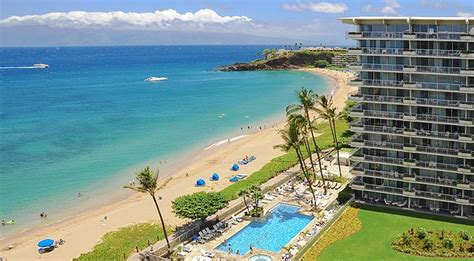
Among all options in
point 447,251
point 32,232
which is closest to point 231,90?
point 32,232

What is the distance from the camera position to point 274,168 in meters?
71.9

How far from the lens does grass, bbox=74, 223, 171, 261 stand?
4850 cm

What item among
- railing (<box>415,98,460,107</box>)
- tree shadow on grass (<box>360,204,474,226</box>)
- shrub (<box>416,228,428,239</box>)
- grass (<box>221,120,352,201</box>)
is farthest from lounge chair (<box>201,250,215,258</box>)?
railing (<box>415,98,460,107</box>)

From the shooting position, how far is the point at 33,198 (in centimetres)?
7075

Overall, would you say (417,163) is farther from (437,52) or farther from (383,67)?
(437,52)

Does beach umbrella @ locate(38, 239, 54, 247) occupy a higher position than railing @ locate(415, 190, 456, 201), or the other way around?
railing @ locate(415, 190, 456, 201)

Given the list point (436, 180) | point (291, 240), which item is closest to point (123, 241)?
point (291, 240)

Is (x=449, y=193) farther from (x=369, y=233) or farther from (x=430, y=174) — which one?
(x=369, y=233)

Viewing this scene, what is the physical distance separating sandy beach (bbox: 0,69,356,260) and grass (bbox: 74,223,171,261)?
6.15 feet

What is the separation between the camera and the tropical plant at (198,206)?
4903cm

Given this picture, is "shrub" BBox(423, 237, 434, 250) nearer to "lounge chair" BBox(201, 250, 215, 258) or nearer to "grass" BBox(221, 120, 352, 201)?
"lounge chair" BBox(201, 250, 215, 258)

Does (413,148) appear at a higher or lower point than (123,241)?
higher

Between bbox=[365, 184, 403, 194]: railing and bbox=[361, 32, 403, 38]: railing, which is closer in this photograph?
bbox=[361, 32, 403, 38]: railing

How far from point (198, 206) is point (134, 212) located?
1666cm
